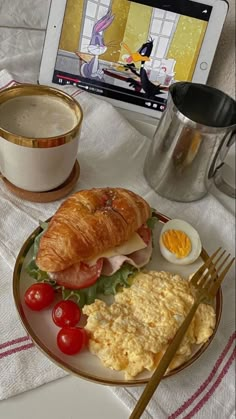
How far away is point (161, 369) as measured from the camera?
2.35 ft

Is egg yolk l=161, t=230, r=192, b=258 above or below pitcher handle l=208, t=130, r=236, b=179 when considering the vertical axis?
below

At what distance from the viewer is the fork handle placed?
676 mm

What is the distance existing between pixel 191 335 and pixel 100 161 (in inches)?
18.9

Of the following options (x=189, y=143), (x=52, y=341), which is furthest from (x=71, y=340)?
(x=189, y=143)

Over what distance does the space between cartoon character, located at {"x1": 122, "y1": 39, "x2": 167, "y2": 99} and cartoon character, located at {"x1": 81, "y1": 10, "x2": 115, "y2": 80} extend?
7 cm

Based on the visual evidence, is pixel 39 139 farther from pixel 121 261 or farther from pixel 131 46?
pixel 131 46

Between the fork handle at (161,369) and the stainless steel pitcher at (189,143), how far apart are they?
0.35 m

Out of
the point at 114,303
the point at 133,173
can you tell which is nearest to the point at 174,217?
the point at 133,173

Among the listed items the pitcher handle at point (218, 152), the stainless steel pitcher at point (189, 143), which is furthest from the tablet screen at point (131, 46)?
the pitcher handle at point (218, 152)

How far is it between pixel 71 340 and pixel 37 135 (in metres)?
0.38

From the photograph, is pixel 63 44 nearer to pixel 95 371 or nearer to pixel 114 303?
pixel 114 303

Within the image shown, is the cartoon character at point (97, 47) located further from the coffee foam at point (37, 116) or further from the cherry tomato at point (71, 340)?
the cherry tomato at point (71, 340)

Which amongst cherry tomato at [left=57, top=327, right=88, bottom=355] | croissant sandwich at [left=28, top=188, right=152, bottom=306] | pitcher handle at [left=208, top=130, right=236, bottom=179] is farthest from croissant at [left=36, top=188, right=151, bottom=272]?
pitcher handle at [left=208, top=130, right=236, bottom=179]

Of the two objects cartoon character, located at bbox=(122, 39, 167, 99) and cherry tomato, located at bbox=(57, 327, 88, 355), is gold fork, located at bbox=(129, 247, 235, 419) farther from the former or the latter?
cartoon character, located at bbox=(122, 39, 167, 99)
